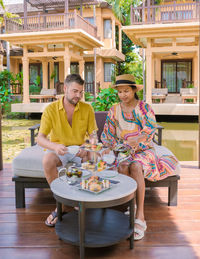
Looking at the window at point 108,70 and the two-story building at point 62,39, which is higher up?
the two-story building at point 62,39

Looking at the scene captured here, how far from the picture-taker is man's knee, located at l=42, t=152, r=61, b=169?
9.01ft

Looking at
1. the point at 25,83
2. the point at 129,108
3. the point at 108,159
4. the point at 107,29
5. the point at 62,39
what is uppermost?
the point at 107,29

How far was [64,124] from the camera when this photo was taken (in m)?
3.00

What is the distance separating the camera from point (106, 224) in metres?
2.44

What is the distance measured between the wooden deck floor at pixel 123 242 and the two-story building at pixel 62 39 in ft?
36.1

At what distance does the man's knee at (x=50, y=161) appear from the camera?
2746mm

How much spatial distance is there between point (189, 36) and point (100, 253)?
12.0 meters

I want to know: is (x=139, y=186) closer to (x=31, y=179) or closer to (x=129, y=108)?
(x=129, y=108)

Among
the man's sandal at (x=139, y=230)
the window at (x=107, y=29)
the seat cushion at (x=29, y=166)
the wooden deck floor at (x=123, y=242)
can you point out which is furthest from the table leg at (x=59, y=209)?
the window at (x=107, y=29)

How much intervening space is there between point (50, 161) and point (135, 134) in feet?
2.65

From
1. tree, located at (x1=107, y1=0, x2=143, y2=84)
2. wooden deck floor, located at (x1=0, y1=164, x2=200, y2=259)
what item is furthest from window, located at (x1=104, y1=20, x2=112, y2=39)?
wooden deck floor, located at (x1=0, y1=164, x2=200, y2=259)

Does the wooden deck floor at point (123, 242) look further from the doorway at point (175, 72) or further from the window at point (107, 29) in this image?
the window at point (107, 29)

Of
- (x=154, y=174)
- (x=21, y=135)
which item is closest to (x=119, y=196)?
(x=154, y=174)

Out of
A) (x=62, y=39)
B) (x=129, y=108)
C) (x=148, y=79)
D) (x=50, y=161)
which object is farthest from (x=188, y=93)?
(x=50, y=161)
